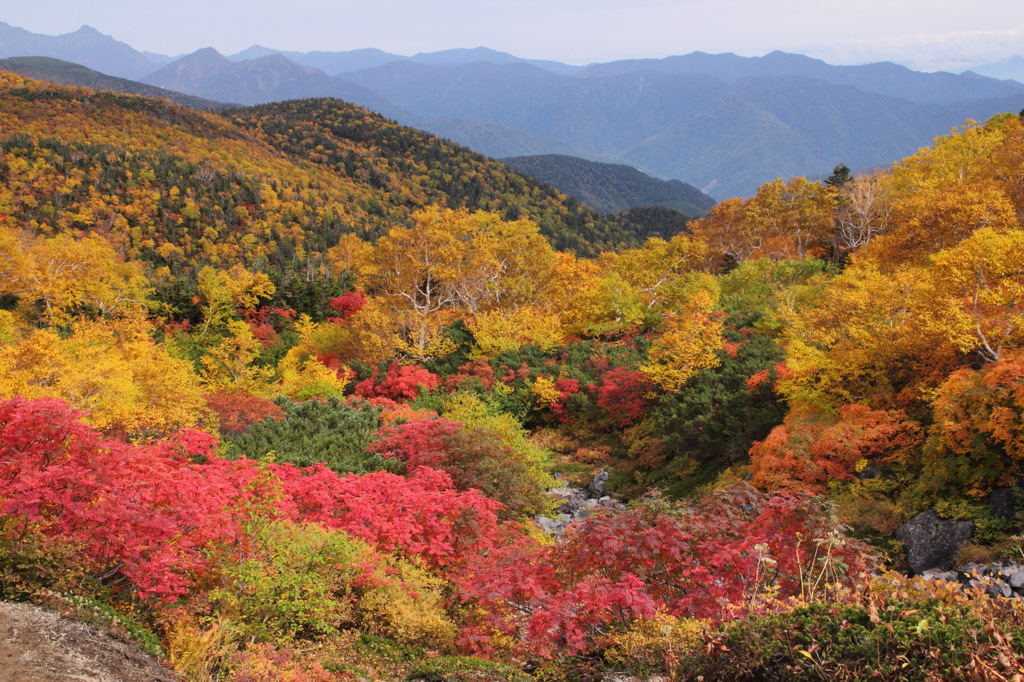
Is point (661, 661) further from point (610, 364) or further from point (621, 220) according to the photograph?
point (621, 220)

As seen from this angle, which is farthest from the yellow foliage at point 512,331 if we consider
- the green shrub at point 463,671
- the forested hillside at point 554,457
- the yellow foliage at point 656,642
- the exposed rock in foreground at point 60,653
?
the exposed rock in foreground at point 60,653

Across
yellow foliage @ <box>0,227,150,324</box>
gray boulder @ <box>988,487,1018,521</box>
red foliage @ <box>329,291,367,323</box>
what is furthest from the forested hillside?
red foliage @ <box>329,291,367,323</box>

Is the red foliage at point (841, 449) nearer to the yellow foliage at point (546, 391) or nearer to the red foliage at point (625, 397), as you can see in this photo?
the red foliage at point (625, 397)

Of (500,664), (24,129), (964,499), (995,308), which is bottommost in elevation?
(500,664)

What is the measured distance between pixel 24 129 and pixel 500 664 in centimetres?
13397

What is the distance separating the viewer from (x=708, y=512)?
342 inches

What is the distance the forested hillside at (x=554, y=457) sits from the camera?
5.93m

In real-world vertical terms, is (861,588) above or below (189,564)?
above

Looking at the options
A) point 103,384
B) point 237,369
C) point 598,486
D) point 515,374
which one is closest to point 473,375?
point 515,374

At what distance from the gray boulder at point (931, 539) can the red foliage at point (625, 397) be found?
11295mm

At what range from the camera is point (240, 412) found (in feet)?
57.3

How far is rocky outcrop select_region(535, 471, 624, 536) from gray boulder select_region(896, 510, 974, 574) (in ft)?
22.9

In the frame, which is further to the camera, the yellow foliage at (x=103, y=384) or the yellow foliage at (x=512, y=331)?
the yellow foliage at (x=512, y=331)

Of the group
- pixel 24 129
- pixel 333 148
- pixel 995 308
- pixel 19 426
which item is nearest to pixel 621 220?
pixel 333 148
